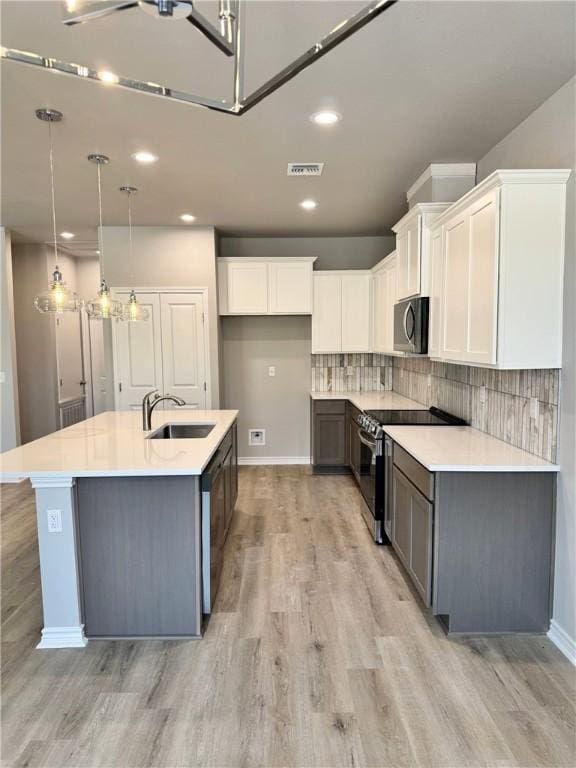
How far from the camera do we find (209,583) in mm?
2549

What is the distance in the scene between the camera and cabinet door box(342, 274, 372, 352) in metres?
5.33

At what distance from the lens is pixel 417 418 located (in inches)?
144

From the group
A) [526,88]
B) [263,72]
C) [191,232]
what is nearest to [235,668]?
[263,72]

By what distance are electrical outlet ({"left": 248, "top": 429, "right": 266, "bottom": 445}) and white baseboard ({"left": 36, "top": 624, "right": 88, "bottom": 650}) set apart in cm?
350

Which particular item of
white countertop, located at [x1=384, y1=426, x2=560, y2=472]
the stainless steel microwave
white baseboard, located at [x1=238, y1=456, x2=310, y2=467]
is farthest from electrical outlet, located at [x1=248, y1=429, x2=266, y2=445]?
white countertop, located at [x1=384, y1=426, x2=560, y2=472]

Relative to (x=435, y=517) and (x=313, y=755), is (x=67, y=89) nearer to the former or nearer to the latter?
(x=435, y=517)

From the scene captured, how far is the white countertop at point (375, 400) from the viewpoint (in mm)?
4332

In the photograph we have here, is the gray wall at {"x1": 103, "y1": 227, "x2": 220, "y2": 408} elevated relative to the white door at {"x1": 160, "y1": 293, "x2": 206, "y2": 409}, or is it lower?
elevated

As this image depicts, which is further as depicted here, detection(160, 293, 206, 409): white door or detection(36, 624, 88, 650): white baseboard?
detection(160, 293, 206, 409): white door

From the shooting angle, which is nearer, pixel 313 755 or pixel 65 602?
pixel 313 755

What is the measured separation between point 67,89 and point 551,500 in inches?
123

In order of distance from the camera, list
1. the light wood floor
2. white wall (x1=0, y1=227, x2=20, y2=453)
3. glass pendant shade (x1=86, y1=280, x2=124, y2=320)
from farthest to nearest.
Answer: white wall (x1=0, y1=227, x2=20, y2=453) < glass pendant shade (x1=86, y1=280, x2=124, y2=320) < the light wood floor

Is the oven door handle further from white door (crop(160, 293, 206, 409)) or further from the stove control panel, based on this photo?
white door (crop(160, 293, 206, 409))

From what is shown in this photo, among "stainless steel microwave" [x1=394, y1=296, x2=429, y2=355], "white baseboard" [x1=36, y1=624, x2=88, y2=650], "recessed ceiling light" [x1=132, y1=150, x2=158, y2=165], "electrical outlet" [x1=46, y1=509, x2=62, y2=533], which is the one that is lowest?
"white baseboard" [x1=36, y1=624, x2=88, y2=650]
